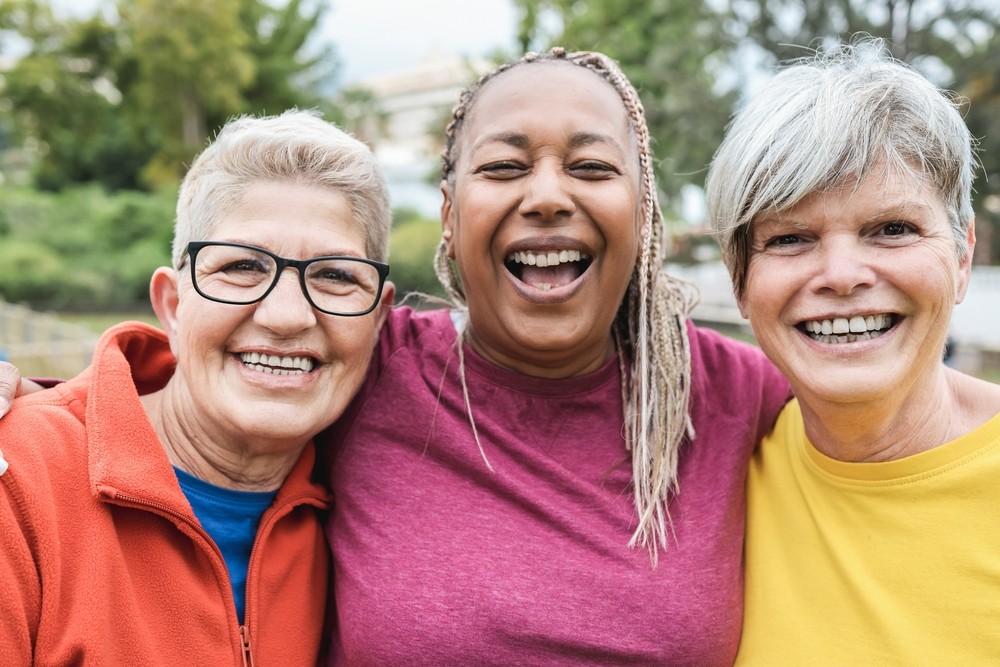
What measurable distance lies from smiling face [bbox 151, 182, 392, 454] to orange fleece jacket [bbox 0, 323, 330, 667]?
7.0 inches

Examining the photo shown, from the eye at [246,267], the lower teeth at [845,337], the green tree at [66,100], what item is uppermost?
the green tree at [66,100]

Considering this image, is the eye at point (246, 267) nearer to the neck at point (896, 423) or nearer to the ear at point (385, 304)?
the ear at point (385, 304)

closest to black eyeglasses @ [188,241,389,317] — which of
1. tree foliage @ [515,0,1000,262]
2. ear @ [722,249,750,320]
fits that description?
ear @ [722,249,750,320]

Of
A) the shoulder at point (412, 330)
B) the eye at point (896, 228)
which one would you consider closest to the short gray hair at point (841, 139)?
the eye at point (896, 228)

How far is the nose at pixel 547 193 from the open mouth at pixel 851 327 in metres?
0.70

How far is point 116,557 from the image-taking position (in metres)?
1.80

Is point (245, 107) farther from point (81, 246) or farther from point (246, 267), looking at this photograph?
point (246, 267)

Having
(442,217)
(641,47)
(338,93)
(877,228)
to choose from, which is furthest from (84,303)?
(877,228)

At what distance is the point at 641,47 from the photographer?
49.6ft

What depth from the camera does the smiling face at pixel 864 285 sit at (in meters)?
1.90

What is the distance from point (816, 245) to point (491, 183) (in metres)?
0.87

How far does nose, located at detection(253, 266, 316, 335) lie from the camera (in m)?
2.03

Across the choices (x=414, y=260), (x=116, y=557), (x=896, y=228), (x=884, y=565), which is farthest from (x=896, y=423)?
(x=414, y=260)

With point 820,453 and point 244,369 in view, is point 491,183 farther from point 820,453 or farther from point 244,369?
point 820,453
